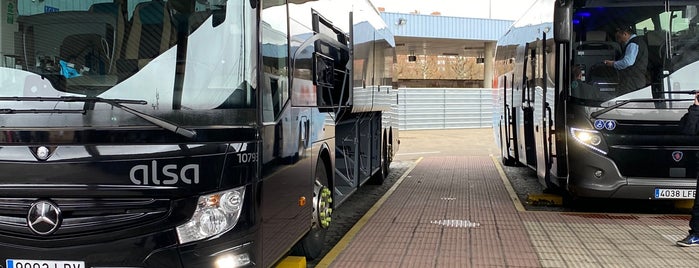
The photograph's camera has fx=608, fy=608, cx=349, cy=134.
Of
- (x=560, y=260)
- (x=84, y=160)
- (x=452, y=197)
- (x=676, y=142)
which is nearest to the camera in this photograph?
(x=84, y=160)

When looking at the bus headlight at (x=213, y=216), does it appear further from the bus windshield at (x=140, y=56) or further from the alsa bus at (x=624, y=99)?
the alsa bus at (x=624, y=99)

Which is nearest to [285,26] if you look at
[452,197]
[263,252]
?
[263,252]

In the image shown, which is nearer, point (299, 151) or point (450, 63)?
point (299, 151)

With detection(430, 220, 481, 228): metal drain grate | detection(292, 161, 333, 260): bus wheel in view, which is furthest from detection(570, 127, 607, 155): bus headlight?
detection(292, 161, 333, 260): bus wheel

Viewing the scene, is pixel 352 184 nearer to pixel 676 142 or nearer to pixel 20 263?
pixel 676 142

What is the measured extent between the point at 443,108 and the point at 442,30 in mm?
4897

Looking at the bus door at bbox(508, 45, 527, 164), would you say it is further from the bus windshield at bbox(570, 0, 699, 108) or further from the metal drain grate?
the metal drain grate

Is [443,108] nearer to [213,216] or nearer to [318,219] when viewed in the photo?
[318,219]

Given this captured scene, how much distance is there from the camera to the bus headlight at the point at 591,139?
23.0ft

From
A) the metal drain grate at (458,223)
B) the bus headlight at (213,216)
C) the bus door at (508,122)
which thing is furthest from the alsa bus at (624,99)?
the bus headlight at (213,216)

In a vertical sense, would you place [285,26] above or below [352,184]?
above

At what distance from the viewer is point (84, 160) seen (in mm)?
3213

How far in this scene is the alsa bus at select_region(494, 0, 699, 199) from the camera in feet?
22.6

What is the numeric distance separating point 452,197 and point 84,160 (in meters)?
6.70
